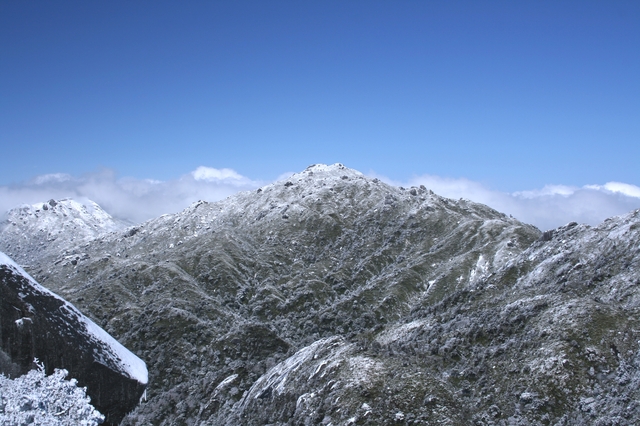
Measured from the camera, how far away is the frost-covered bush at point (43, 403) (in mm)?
31266

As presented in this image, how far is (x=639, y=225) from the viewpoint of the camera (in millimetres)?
102562

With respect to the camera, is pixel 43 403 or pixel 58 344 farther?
pixel 58 344

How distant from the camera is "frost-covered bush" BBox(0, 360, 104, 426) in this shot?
3127cm

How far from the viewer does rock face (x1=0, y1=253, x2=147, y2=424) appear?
44094 millimetres

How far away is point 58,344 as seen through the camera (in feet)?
161

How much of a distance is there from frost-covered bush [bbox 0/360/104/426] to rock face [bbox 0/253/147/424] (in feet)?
28.9

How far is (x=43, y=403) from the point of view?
3297cm

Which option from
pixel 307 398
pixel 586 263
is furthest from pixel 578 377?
pixel 586 263

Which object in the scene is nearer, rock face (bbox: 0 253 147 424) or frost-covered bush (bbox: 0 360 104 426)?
frost-covered bush (bbox: 0 360 104 426)

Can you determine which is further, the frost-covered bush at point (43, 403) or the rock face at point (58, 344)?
the rock face at point (58, 344)

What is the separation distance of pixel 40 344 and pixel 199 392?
55.6 m

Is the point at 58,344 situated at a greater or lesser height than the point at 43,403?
greater

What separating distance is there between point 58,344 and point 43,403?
60.3ft

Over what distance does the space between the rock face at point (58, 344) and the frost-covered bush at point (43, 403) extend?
28.9 ft
